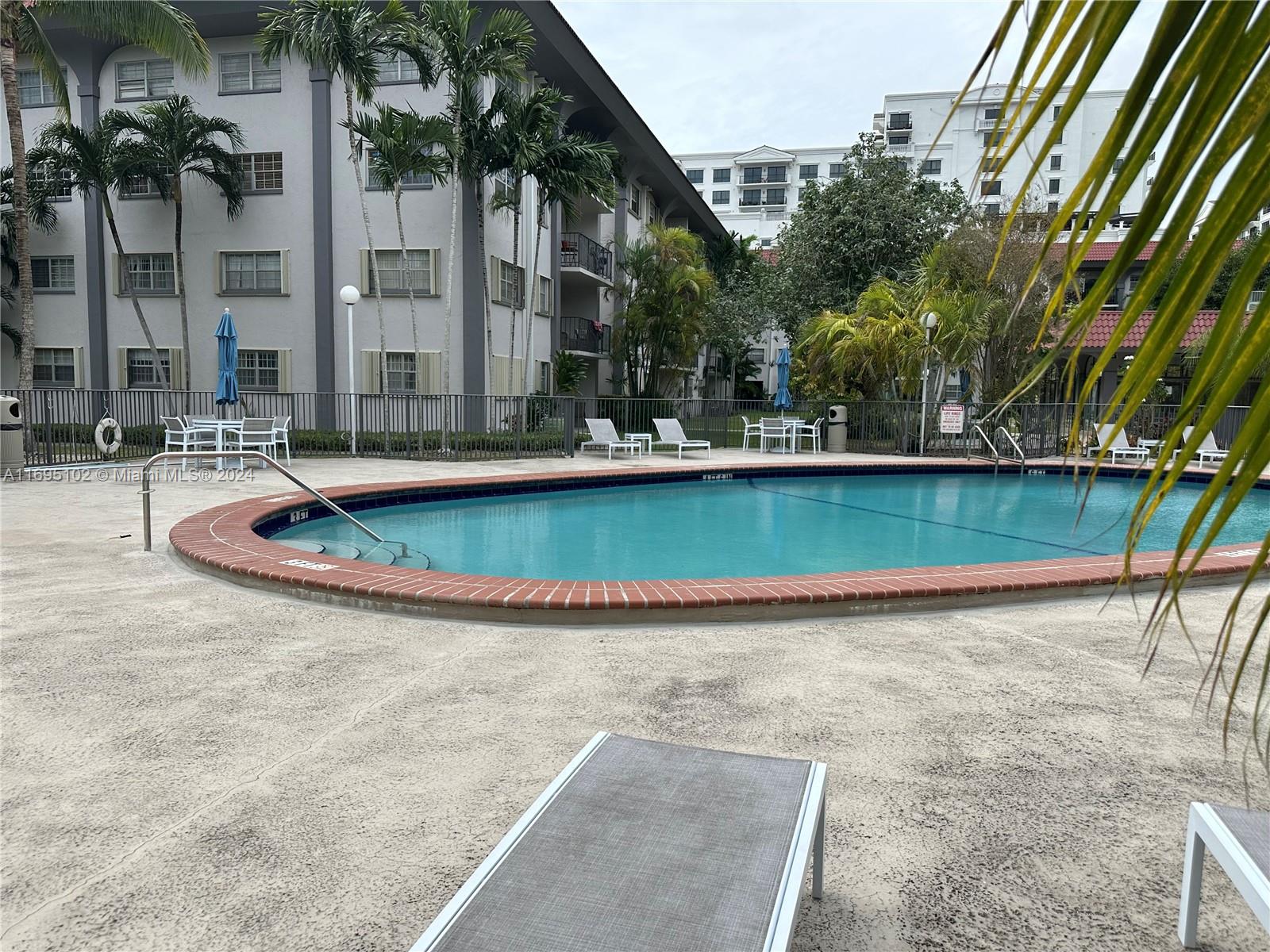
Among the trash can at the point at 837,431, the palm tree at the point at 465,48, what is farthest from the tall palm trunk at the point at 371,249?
the trash can at the point at 837,431

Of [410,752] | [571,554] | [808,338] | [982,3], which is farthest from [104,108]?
[982,3]

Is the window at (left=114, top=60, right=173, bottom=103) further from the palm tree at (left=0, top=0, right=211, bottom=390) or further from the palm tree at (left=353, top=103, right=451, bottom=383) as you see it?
the palm tree at (left=353, top=103, right=451, bottom=383)

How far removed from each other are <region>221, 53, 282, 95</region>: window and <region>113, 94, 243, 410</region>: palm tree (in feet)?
2.80

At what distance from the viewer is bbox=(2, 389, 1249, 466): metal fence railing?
48.2 ft

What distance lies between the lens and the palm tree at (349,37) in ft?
49.5

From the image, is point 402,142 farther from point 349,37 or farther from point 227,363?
point 227,363

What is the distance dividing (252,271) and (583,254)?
340 inches

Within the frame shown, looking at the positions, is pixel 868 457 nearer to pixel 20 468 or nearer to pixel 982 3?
pixel 20 468

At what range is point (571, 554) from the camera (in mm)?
8344

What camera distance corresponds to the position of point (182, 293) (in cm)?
1878

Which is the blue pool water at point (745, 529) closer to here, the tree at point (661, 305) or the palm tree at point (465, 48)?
the palm tree at point (465, 48)

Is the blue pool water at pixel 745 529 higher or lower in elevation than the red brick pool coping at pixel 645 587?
lower

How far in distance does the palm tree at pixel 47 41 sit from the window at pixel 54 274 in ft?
23.7

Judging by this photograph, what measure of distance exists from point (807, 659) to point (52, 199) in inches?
905
